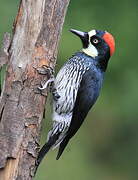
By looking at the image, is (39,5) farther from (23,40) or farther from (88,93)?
(88,93)

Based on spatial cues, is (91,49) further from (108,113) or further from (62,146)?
(108,113)

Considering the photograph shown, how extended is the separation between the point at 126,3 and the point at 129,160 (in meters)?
2.32

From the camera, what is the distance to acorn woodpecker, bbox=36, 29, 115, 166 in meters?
8.15

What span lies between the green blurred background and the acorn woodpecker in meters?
2.57

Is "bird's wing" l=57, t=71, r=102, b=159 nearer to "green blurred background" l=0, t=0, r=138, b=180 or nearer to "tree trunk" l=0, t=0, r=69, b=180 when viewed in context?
"tree trunk" l=0, t=0, r=69, b=180

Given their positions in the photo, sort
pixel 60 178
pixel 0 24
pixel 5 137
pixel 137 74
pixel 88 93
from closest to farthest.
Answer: pixel 5 137, pixel 88 93, pixel 0 24, pixel 60 178, pixel 137 74

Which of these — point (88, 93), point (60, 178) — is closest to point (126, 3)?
point (60, 178)

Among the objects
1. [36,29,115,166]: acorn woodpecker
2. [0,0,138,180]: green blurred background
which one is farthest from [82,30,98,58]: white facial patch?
[0,0,138,180]: green blurred background

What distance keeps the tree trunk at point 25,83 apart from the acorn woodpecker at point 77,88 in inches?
25.4

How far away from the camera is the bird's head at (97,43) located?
8336 mm

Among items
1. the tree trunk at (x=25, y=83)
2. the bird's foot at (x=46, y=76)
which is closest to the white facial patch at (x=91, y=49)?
the bird's foot at (x=46, y=76)

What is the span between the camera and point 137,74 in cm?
1223

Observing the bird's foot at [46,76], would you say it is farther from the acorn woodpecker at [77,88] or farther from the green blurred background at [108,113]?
the green blurred background at [108,113]

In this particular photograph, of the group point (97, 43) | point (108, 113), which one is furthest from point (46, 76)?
point (108, 113)
